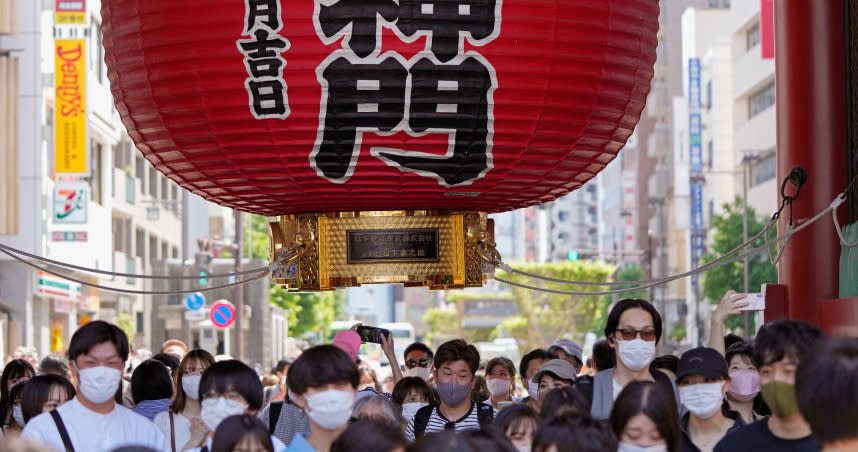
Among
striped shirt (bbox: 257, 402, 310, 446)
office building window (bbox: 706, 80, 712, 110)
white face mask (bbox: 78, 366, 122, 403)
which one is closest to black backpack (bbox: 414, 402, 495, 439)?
striped shirt (bbox: 257, 402, 310, 446)

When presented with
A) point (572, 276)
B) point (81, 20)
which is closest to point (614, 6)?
point (81, 20)

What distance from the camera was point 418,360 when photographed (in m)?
9.73

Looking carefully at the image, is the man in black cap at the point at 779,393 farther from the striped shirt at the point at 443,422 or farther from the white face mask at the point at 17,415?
the white face mask at the point at 17,415

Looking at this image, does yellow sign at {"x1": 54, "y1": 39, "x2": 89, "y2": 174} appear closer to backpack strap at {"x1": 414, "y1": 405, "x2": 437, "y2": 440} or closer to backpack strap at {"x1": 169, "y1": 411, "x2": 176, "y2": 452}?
backpack strap at {"x1": 414, "y1": 405, "x2": 437, "y2": 440}

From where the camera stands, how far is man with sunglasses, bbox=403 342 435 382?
9.73 m

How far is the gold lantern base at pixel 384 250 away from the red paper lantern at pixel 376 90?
76 millimetres

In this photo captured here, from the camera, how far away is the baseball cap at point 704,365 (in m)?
5.42

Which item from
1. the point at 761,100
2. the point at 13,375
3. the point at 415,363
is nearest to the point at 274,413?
the point at 13,375

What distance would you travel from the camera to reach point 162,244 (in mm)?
40000

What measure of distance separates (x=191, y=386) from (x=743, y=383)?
2700mm

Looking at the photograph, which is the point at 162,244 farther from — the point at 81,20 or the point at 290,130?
the point at 290,130

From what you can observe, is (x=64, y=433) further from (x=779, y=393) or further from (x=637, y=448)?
(x=779, y=393)

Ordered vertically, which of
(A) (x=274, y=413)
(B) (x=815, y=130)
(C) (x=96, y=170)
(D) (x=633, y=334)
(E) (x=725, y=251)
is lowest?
(A) (x=274, y=413)

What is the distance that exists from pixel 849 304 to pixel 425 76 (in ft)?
11.1
